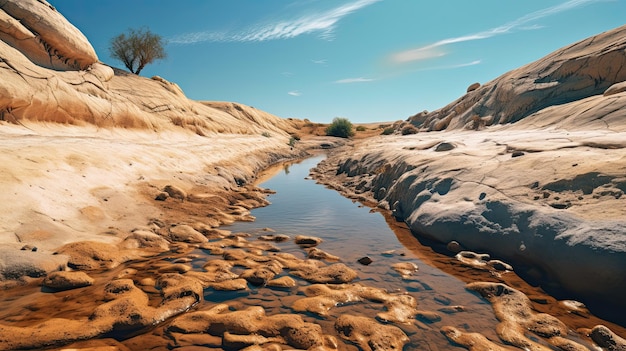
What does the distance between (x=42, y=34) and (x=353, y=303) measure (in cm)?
2009

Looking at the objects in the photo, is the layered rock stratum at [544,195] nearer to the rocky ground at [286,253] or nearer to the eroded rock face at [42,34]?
the rocky ground at [286,253]

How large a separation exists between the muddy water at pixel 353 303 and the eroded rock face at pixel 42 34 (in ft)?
51.4

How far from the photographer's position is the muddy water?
3174 mm

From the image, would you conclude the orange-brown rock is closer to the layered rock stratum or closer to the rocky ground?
the rocky ground

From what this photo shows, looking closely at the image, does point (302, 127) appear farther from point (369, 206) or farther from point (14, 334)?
point (14, 334)

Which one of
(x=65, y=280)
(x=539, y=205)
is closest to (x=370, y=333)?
(x=539, y=205)

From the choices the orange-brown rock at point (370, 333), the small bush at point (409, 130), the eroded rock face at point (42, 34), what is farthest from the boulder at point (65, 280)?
the small bush at point (409, 130)

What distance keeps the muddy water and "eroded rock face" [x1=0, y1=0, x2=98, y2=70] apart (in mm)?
15678

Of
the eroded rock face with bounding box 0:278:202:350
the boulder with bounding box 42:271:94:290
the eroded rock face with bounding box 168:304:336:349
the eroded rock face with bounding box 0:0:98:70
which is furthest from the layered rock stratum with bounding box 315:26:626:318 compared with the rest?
the eroded rock face with bounding box 0:0:98:70

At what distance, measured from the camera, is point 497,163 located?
683cm

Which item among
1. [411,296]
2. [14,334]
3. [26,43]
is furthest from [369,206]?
[26,43]

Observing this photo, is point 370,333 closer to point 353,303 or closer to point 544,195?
point 353,303

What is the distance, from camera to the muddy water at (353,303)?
317 cm

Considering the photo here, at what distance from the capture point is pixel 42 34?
15.4 m
